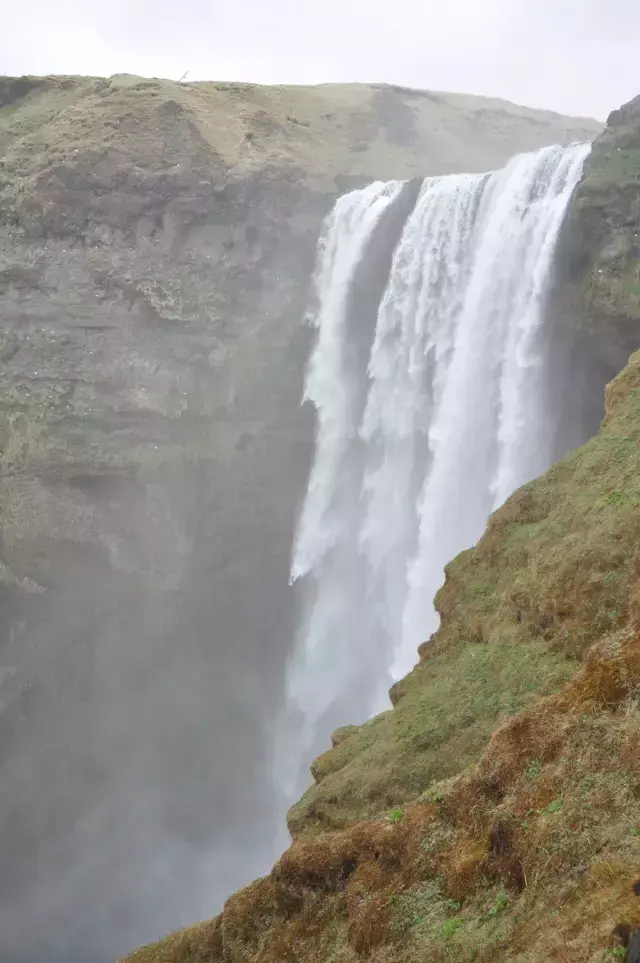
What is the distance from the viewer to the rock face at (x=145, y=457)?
30281 millimetres

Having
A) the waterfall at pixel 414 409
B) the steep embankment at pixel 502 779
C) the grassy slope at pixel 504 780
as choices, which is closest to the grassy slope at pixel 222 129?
the waterfall at pixel 414 409

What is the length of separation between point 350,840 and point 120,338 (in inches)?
1049

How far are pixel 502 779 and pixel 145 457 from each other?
2591cm

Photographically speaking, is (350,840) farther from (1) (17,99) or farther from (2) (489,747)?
(1) (17,99)

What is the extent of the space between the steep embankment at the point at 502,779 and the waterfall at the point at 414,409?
34.1ft

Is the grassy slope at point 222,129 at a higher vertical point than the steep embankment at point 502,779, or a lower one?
higher

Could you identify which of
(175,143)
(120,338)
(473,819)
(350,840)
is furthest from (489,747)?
(175,143)

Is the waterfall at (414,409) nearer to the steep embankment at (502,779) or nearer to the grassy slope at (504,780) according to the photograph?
the steep embankment at (502,779)

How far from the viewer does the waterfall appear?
23.2 metres

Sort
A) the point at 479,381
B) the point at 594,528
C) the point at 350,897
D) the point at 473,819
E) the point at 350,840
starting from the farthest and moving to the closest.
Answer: the point at 479,381
the point at 594,528
the point at 350,840
the point at 350,897
the point at 473,819

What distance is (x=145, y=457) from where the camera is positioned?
1211 inches

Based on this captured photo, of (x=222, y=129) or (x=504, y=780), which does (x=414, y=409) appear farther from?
(x=504, y=780)

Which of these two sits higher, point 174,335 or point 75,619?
point 174,335

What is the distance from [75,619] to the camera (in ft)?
101
